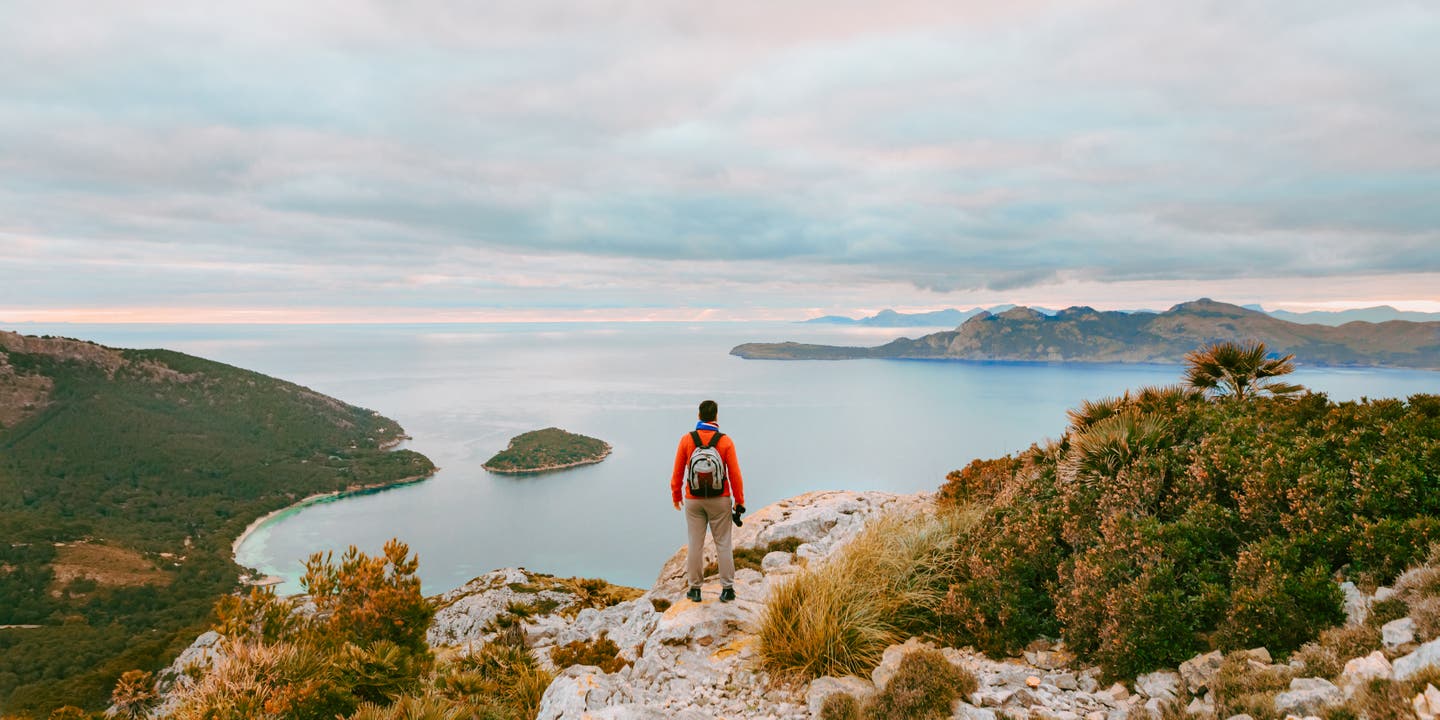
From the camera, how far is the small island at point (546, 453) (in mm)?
154750

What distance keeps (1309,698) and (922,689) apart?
2788 mm

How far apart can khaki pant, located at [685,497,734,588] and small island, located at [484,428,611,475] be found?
496 ft

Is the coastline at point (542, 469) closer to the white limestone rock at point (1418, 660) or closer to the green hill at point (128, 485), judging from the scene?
the green hill at point (128, 485)

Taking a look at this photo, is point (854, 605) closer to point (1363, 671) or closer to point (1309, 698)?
point (1309, 698)

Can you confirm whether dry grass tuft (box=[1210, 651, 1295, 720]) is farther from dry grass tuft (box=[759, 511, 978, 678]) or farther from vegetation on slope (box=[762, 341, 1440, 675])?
dry grass tuft (box=[759, 511, 978, 678])

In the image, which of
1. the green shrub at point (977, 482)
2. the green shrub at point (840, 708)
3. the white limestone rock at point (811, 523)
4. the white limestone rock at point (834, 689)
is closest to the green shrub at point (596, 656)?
the white limestone rock at point (834, 689)

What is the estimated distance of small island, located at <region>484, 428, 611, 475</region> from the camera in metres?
155

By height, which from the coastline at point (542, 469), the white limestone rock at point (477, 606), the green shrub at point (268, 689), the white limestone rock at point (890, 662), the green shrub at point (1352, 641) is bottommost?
the coastline at point (542, 469)

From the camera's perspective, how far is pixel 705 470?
811 centimetres

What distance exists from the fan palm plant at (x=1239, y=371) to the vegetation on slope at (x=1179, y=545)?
317 cm

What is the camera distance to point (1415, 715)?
3.70 m

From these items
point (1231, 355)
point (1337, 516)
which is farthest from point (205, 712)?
point (1231, 355)

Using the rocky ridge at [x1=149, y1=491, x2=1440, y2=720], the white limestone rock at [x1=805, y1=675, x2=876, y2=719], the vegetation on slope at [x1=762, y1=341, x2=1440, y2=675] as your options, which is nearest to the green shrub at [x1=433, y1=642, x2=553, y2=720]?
the rocky ridge at [x1=149, y1=491, x2=1440, y2=720]

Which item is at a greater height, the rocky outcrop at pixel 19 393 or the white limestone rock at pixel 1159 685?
the white limestone rock at pixel 1159 685
